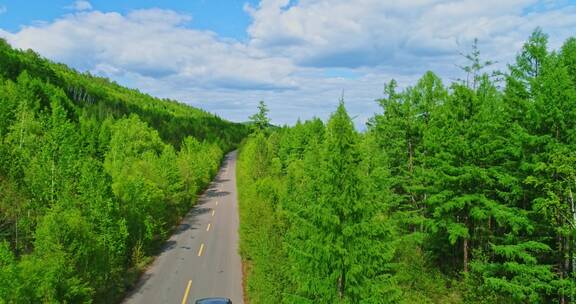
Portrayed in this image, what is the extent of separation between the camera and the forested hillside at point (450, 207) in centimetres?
1323

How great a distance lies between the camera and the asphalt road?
23516mm

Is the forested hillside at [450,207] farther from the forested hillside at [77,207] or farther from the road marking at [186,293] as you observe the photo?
the forested hillside at [77,207]

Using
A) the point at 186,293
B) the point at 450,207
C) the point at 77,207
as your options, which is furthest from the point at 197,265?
the point at 450,207

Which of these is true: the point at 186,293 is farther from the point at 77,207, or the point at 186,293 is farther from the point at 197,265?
the point at 77,207

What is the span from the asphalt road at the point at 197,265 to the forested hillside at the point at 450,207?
8.86 feet

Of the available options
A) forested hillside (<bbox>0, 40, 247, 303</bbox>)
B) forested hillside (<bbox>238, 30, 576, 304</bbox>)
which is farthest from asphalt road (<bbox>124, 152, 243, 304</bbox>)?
forested hillside (<bbox>238, 30, 576, 304</bbox>)

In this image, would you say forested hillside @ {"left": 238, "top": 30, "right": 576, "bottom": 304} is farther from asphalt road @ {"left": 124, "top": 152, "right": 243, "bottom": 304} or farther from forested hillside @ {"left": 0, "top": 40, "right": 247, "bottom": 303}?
forested hillside @ {"left": 0, "top": 40, "right": 247, "bottom": 303}

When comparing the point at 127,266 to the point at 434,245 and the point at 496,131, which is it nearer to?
the point at 434,245

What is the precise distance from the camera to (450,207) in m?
19.7

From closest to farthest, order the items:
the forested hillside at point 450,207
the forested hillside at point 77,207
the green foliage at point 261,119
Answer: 1. the forested hillside at point 450,207
2. the forested hillside at point 77,207
3. the green foliage at point 261,119

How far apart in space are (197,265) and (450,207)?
17.8m

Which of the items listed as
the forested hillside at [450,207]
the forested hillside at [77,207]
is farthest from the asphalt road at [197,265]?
the forested hillside at [450,207]

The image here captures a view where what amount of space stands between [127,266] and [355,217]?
20.0 metres

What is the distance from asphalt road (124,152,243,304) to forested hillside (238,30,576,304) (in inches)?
106
